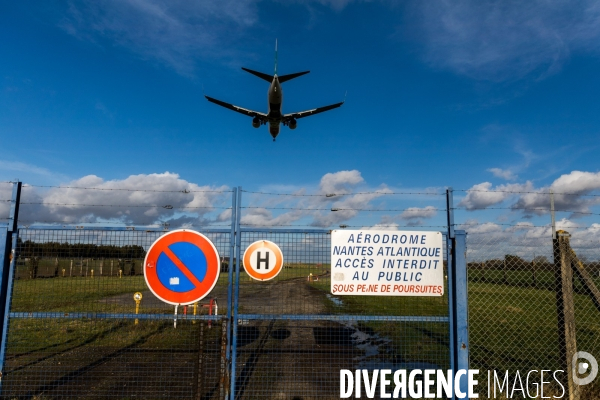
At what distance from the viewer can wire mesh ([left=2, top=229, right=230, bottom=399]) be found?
5641 millimetres

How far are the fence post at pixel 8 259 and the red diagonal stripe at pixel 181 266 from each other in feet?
7.07

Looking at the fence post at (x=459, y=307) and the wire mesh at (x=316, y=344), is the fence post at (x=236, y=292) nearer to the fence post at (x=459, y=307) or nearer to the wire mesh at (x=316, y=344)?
A: the wire mesh at (x=316, y=344)

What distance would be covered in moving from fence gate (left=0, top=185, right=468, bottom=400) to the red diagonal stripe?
30cm

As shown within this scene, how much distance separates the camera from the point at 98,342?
11.4 meters

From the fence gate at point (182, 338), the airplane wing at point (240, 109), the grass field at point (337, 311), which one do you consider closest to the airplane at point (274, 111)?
the airplane wing at point (240, 109)

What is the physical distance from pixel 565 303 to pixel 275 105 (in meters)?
28.9

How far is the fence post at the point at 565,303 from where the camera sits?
5949 mm

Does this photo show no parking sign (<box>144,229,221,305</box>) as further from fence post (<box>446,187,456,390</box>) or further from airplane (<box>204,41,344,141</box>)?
airplane (<box>204,41,344,141</box>)

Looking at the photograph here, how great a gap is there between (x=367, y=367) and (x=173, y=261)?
5.51 meters

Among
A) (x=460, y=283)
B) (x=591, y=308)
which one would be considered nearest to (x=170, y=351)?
(x=460, y=283)

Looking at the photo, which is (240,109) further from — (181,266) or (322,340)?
(181,266)

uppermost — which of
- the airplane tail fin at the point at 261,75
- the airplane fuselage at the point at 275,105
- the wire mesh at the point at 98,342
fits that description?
the airplane tail fin at the point at 261,75

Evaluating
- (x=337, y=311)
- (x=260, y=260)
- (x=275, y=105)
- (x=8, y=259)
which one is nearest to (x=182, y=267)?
(x=260, y=260)

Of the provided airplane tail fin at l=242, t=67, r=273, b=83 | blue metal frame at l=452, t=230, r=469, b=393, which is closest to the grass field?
blue metal frame at l=452, t=230, r=469, b=393
